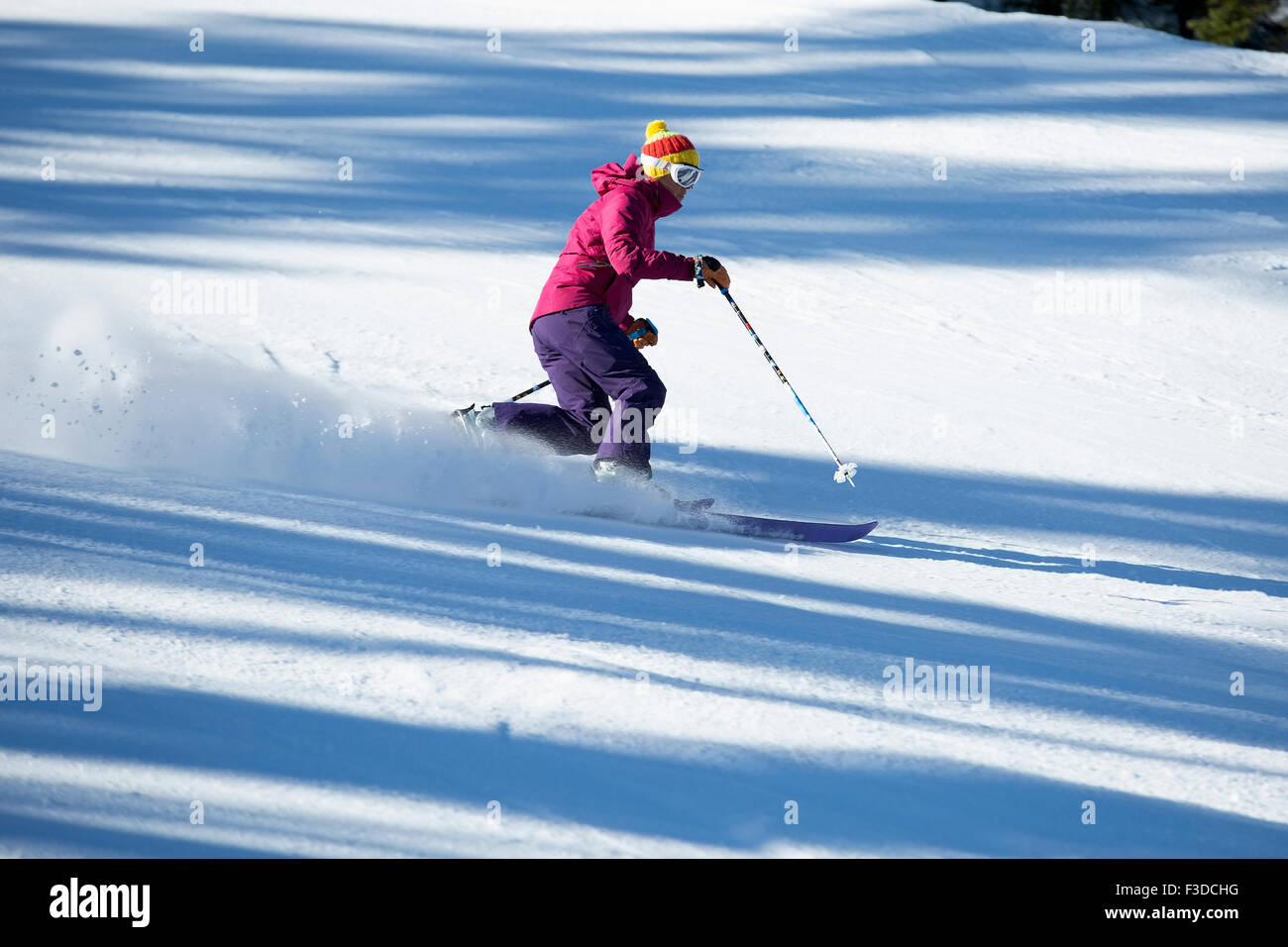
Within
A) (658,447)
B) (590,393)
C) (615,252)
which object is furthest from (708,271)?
(658,447)

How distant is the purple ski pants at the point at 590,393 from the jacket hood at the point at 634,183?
0.54 meters

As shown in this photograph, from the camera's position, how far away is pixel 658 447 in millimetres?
6961

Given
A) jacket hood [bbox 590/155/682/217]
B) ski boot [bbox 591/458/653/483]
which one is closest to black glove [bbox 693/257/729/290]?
jacket hood [bbox 590/155/682/217]

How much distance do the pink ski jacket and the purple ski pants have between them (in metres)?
0.08

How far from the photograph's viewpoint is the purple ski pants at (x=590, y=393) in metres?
5.65

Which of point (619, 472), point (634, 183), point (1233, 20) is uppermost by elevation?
point (1233, 20)

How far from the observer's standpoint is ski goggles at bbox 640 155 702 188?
5.54 metres

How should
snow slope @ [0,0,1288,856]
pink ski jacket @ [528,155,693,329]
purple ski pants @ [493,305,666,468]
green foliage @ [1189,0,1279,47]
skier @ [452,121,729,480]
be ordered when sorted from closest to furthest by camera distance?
snow slope @ [0,0,1288,856]
pink ski jacket @ [528,155,693,329]
skier @ [452,121,729,480]
purple ski pants @ [493,305,666,468]
green foliage @ [1189,0,1279,47]

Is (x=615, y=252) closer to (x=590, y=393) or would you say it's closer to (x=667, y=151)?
(x=667, y=151)

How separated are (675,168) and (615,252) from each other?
51cm

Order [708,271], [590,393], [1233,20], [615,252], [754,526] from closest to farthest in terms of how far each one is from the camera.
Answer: [615,252]
[708,271]
[754,526]
[590,393]
[1233,20]

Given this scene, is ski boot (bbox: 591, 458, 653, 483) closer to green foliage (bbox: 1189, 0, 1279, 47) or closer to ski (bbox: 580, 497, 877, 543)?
ski (bbox: 580, 497, 877, 543)

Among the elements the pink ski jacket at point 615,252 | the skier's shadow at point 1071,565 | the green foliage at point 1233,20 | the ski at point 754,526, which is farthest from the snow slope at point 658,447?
the green foliage at point 1233,20
